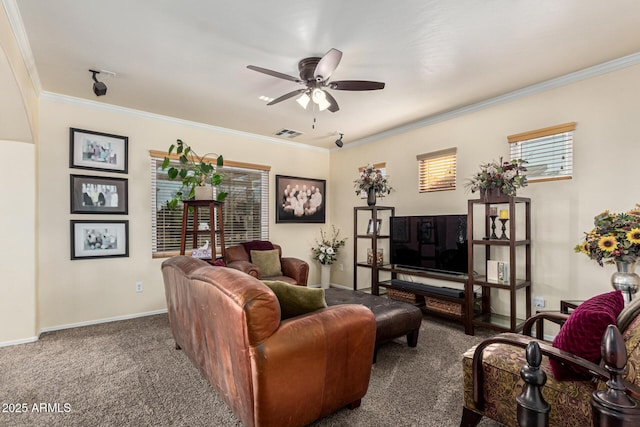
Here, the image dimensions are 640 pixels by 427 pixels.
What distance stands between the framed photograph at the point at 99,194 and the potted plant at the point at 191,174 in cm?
55

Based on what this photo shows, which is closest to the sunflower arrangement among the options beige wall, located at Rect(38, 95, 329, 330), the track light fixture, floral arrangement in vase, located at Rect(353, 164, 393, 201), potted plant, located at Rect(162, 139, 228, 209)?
floral arrangement in vase, located at Rect(353, 164, 393, 201)

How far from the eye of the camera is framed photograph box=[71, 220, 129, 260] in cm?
363

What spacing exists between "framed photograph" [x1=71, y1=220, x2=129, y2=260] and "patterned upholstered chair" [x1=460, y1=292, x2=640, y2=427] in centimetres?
392

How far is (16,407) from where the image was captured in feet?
6.78

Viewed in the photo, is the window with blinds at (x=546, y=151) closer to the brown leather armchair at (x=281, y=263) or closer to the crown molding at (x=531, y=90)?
the crown molding at (x=531, y=90)

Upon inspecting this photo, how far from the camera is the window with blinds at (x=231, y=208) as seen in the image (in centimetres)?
421

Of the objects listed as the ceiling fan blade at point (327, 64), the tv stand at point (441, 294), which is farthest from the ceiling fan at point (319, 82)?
the tv stand at point (441, 294)

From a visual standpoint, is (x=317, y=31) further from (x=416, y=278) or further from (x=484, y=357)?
(x=416, y=278)

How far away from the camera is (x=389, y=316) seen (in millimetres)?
2746

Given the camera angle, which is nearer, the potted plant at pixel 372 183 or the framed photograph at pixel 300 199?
the potted plant at pixel 372 183

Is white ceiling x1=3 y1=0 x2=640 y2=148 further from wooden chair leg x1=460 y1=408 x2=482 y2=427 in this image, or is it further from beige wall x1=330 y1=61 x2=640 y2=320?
wooden chair leg x1=460 y1=408 x2=482 y2=427

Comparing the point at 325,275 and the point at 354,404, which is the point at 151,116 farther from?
the point at 354,404

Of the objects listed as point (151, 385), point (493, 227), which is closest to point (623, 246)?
point (493, 227)

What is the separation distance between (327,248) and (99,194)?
11.0 feet
